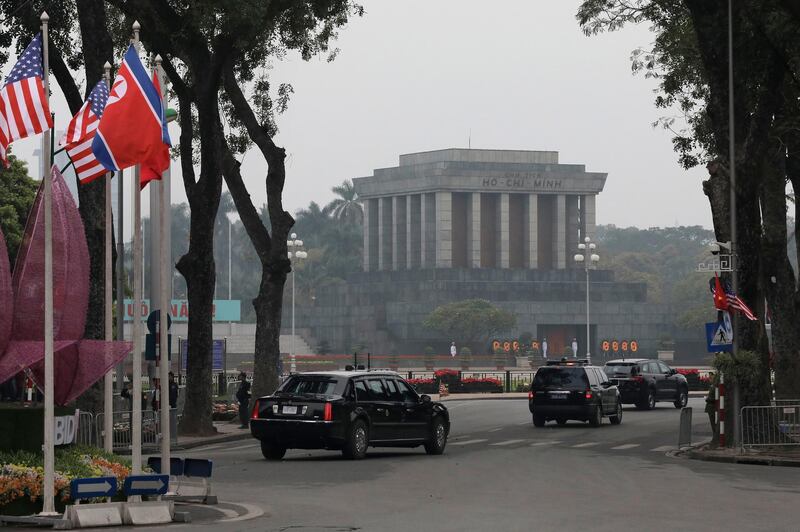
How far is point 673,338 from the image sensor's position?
115625mm

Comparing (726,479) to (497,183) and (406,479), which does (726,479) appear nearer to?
(406,479)

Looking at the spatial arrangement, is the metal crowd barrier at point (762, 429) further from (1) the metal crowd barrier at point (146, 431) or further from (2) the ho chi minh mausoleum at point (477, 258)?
(2) the ho chi minh mausoleum at point (477, 258)

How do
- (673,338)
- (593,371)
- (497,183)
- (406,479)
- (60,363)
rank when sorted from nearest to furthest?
(60,363) < (406,479) < (593,371) < (673,338) < (497,183)

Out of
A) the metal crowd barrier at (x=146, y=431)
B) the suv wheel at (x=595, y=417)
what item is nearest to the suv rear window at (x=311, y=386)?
the metal crowd barrier at (x=146, y=431)

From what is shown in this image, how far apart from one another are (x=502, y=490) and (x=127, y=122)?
7832mm

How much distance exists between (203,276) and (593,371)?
1094 centimetres

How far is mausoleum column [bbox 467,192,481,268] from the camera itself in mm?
128500

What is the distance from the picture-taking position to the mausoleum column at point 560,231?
431 feet

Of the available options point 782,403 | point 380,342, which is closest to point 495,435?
point 782,403

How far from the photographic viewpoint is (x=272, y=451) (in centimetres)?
2616

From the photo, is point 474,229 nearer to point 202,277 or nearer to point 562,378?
point 562,378

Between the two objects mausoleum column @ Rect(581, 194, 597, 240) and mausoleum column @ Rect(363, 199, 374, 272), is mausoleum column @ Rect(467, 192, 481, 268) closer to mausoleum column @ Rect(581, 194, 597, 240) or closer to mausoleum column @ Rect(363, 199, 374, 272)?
mausoleum column @ Rect(581, 194, 597, 240)

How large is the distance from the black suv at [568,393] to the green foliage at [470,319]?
6938 centimetres

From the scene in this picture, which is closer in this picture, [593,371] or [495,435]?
[495,435]
